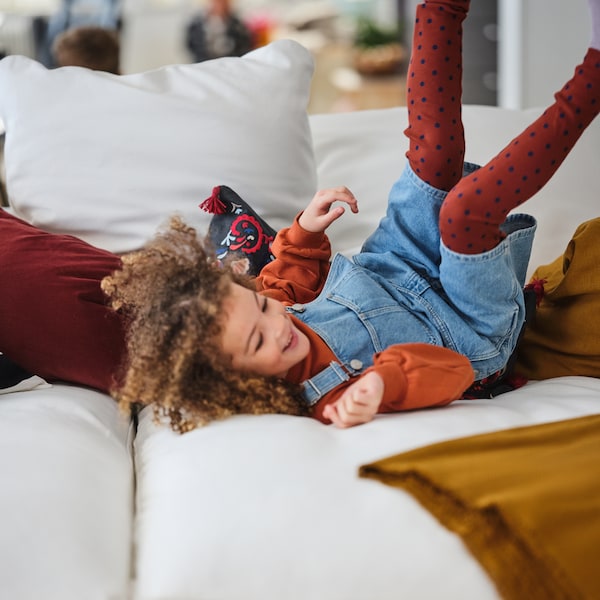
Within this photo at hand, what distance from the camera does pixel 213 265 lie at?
3.93ft

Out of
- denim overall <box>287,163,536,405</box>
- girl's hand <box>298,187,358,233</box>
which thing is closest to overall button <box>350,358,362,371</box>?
denim overall <box>287,163,536,405</box>

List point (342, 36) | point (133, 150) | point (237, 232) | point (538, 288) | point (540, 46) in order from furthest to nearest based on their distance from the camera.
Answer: point (342, 36), point (540, 46), point (133, 150), point (237, 232), point (538, 288)

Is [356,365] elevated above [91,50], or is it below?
below

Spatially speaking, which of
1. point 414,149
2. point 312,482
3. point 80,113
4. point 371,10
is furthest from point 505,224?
point 371,10

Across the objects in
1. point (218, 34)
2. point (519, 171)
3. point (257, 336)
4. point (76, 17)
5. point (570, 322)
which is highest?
point (519, 171)

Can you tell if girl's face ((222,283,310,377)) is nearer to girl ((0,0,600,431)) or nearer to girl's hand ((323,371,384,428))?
girl ((0,0,600,431))

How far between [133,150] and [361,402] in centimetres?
82

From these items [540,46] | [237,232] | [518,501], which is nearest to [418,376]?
[518,501]

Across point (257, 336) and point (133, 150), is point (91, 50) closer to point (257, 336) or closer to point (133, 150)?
→ point (133, 150)

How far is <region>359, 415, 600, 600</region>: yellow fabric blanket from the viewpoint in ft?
2.66

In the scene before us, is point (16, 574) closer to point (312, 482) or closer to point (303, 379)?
point (312, 482)

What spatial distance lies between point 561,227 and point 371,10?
18.6ft

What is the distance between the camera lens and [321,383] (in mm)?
1182

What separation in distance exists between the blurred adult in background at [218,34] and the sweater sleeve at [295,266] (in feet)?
13.6
